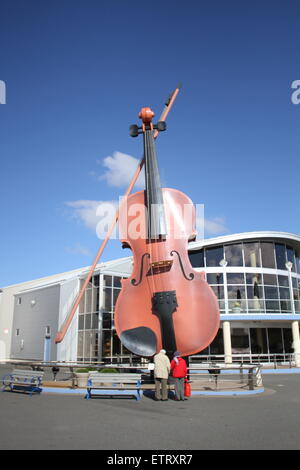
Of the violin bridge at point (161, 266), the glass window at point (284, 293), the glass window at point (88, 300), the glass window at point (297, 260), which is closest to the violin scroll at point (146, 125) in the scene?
the violin bridge at point (161, 266)

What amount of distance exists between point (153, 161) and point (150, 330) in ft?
15.8

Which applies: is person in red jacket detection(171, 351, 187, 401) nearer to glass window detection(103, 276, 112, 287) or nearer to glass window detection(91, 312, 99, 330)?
glass window detection(91, 312, 99, 330)

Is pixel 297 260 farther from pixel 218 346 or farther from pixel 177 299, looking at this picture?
pixel 177 299

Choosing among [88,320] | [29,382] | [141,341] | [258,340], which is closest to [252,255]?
[258,340]

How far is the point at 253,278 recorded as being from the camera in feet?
80.1

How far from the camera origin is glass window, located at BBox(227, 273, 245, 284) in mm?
24312

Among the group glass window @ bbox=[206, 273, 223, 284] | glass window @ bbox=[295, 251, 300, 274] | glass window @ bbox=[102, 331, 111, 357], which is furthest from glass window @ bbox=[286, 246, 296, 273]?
glass window @ bbox=[102, 331, 111, 357]

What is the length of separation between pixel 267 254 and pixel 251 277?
2127 mm

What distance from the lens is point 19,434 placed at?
5.79 meters

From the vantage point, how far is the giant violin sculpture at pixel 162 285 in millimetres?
9836

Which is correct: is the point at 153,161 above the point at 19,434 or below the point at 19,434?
above
